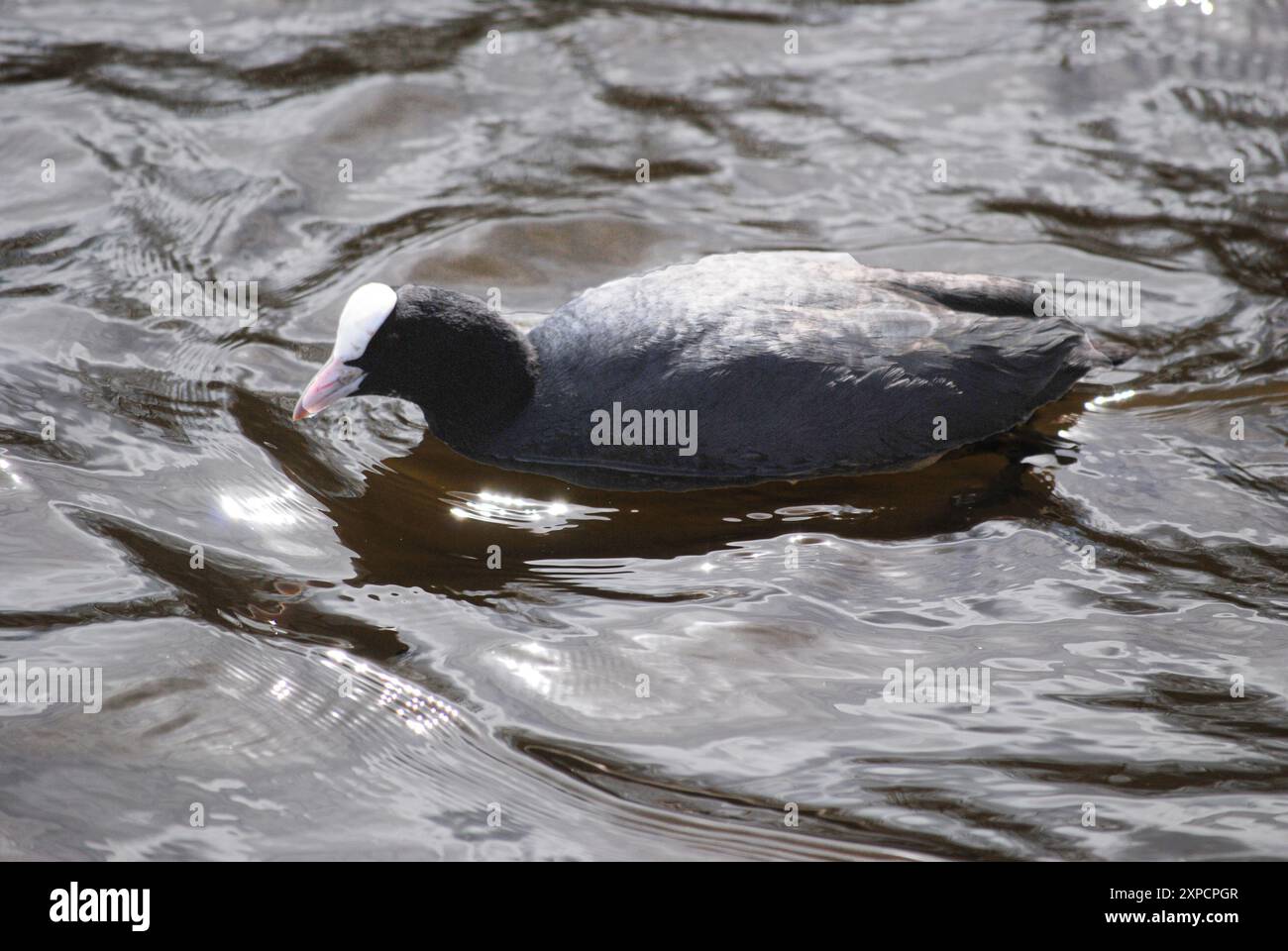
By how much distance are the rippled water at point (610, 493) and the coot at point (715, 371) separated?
0.61 feet

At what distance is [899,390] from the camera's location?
16.1ft

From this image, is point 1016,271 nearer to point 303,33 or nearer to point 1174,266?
point 1174,266

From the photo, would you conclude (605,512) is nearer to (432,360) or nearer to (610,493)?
(610,493)

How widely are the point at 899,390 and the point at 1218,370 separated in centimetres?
177

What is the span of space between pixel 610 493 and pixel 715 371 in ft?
2.04

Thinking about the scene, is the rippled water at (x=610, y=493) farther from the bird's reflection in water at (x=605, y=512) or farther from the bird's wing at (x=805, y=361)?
the bird's wing at (x=805, y=361)

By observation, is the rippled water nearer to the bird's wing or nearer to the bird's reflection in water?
the bird's reflection in water

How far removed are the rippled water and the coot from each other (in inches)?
7.3

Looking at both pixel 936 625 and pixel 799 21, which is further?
pixel 799 21

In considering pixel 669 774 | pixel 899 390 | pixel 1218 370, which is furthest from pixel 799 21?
pixel 669 774

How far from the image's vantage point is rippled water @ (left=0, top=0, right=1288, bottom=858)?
12.6 feet

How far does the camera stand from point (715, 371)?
4.82m

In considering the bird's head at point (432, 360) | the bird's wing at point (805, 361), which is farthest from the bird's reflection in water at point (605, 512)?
the bird's head at point (432, 360)

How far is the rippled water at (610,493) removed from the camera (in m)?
3.83
